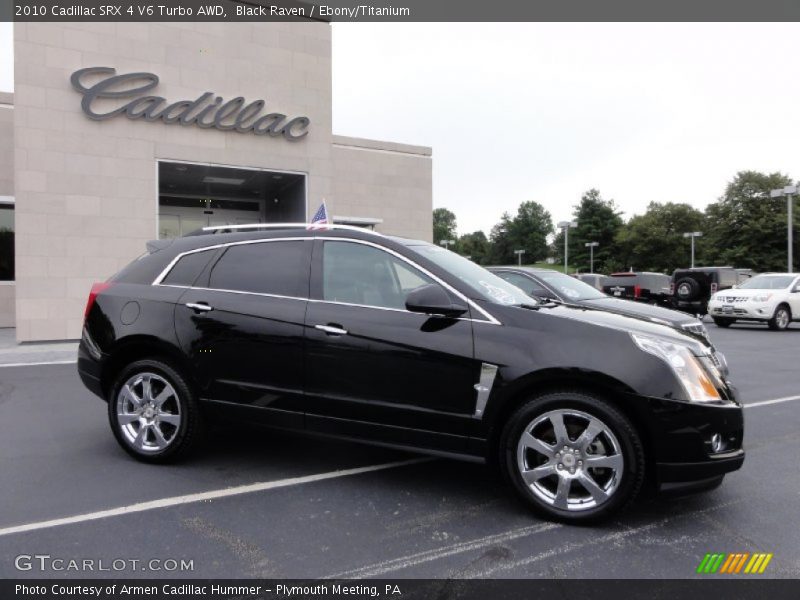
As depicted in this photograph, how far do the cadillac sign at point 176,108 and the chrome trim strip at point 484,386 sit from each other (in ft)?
41.4

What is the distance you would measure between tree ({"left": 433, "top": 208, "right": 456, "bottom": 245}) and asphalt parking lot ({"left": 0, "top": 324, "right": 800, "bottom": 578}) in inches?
4946

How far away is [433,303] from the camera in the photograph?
3.46 m

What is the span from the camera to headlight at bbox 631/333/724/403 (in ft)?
10.6

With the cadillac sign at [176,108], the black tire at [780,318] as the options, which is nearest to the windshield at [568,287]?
the cadillac sign at [176,108]

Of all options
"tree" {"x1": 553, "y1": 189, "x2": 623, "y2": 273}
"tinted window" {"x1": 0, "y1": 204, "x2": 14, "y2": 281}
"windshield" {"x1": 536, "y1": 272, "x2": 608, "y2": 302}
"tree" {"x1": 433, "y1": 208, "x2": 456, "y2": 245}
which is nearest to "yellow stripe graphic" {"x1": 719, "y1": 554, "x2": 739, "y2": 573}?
"windshield" {"x1": 536, "y1": 272, "x2": 608, "y2": 302}

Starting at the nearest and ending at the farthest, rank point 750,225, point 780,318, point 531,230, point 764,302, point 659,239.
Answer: point 764,302 < point 780,318 < point 750,225 < point 659,239 < point 531,230

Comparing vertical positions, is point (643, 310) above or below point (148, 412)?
above

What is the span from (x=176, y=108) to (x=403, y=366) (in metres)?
12.4

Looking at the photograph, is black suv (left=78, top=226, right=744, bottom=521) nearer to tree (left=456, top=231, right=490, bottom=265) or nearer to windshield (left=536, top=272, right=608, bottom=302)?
windshield (left=536, top=272, right=608, bottom=302)

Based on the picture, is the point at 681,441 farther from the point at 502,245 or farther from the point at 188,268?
the point at 502,245

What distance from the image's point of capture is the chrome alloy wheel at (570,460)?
127 inches

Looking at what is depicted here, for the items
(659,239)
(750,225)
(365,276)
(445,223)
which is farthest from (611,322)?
(445,223)
